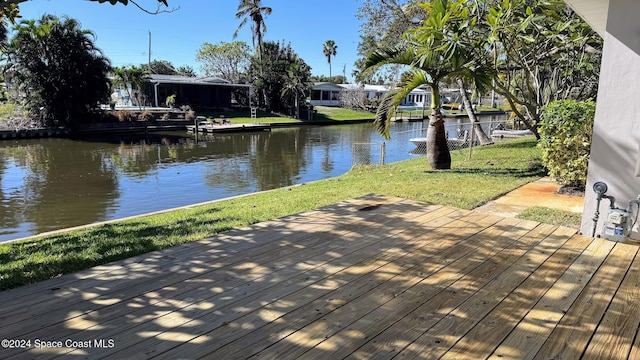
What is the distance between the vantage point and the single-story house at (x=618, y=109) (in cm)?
338

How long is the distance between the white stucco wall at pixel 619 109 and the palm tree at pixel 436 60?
3.36m

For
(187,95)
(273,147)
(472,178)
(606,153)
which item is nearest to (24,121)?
(187,95)

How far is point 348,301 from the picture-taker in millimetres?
2564

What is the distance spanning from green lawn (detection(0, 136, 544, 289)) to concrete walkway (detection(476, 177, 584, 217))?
0.57 ft

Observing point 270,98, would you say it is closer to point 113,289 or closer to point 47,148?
point 47,148

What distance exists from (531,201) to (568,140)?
1.06m

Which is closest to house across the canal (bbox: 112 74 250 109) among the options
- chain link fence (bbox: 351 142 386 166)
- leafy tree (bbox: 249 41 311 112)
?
leafy tree (bbox: 249 41 311 112)

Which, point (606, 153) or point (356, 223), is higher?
point (606, 153)

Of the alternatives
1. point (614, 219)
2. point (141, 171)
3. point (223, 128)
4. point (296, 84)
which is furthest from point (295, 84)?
point (614, 219)

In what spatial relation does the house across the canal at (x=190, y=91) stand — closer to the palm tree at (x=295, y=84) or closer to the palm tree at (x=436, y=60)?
the palm tree at (x=295, y=84)

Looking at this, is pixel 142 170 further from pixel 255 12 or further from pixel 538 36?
pixel 255 12

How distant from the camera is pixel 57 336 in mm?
2168

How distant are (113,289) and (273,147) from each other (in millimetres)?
18510

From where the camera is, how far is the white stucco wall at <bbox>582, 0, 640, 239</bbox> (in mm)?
3378
